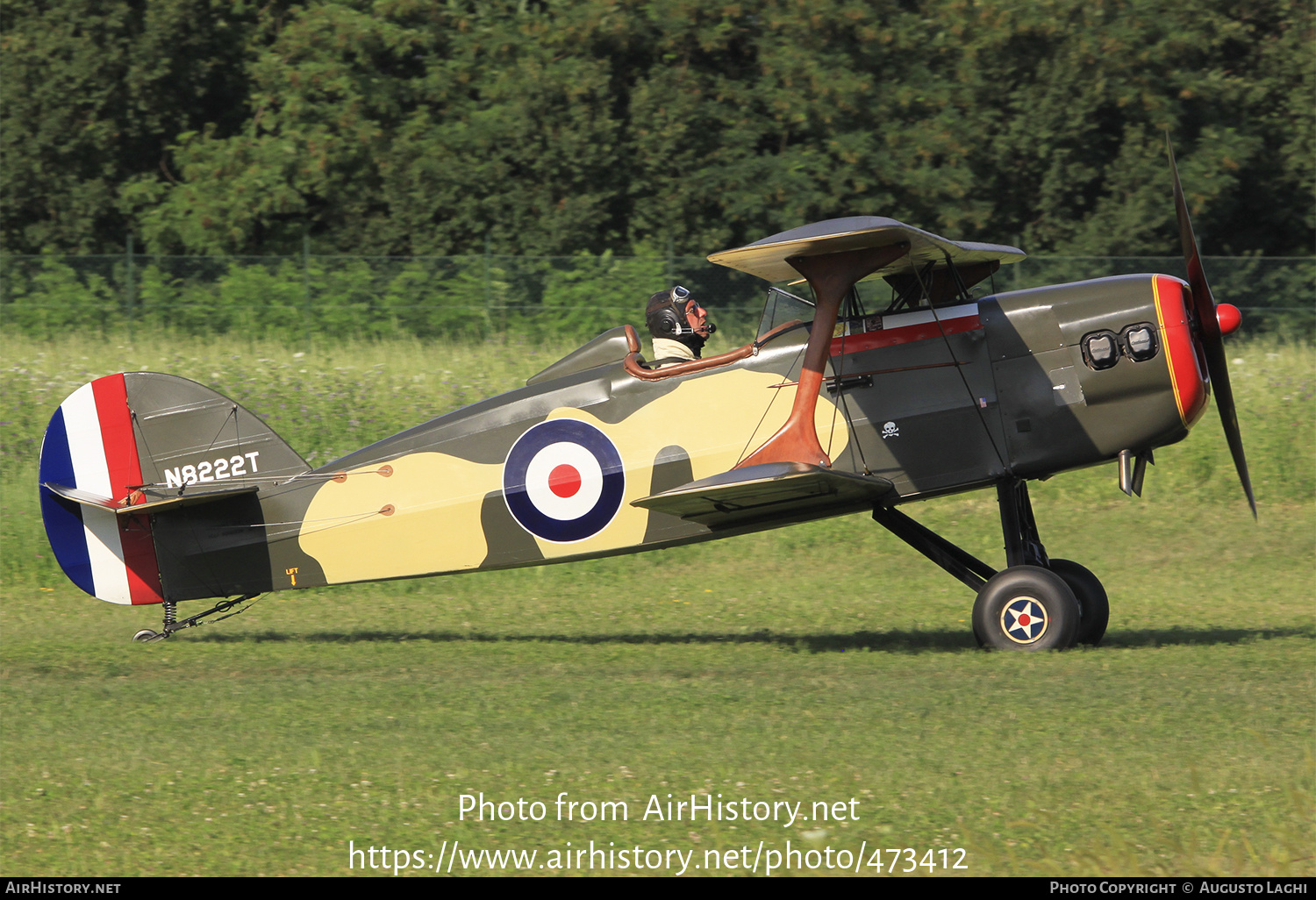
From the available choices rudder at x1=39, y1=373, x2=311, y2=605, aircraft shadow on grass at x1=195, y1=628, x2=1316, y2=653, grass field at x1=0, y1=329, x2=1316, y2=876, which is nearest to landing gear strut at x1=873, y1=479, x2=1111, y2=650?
grass field at x1=0, y1=329, x2=1316, y2=876

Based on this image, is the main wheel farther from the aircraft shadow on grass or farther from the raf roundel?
the raf roundel

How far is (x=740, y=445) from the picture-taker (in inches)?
360

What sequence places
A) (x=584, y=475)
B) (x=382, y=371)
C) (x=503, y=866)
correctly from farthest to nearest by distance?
(x=382, y=371) → (x=584, y=475) → (x=503, y=866)

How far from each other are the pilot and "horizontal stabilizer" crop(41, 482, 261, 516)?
320 centimetres

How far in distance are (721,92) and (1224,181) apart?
985 cm

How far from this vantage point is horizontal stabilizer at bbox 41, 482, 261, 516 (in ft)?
31.8

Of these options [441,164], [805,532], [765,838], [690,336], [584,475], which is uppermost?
[441,164]

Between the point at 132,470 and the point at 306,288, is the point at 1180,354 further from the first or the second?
the point at 306,288

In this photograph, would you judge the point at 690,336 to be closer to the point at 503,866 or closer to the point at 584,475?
the point at 584,475

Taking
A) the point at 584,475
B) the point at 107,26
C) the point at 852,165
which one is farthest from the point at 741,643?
the point at 107,26

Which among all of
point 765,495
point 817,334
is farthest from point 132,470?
point 817,334

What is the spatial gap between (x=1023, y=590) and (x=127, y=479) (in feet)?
21.4

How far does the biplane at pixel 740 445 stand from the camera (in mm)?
8711

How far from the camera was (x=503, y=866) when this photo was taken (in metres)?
5.11
